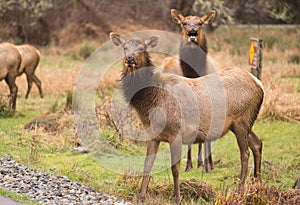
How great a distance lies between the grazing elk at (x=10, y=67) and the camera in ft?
50.8

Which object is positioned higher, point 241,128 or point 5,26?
point 241,128

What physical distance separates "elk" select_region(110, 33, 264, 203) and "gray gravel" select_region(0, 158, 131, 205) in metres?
0.73

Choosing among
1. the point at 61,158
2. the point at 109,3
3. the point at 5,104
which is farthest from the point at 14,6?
the point at 61,158

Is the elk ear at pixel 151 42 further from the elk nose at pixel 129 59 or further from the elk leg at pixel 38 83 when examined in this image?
the elk leg at pixel 38 83

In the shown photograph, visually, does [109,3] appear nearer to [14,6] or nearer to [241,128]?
[14,6]

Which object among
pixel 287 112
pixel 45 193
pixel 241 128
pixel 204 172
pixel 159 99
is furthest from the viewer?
pixel 287 112

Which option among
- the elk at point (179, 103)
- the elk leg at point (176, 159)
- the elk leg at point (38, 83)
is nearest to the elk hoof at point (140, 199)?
the elk at point (179, 103)

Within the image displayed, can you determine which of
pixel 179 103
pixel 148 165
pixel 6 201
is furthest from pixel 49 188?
pixel 179 103

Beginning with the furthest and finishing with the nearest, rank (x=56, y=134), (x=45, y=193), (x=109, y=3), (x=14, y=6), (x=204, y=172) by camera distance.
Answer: (x=109, y=3)
(x=14, y=6)
(x=56, y=134)
(x=204, y=172)
(x=45, y=193)

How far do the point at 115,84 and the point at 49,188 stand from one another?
1026cm

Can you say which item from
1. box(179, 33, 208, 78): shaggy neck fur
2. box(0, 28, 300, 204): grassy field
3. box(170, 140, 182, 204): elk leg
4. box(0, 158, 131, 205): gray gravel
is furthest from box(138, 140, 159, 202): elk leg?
box(179, 33, 208, 78): shaggy neck fur

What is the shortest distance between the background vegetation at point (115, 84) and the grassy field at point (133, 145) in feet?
0.07

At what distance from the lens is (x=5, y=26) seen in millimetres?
30359

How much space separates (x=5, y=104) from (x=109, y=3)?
67.5 ft
